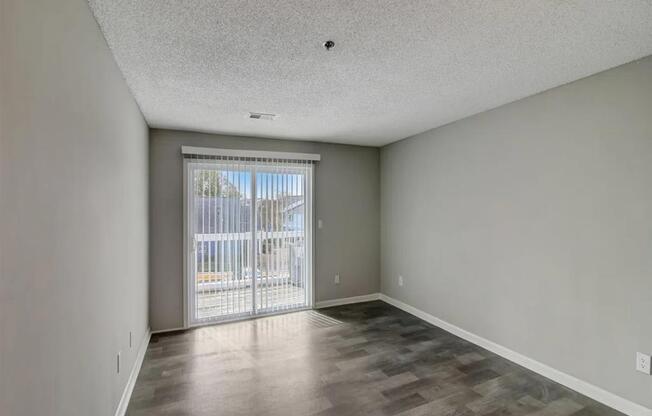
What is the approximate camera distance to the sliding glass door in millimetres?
3826

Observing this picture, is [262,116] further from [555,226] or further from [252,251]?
[555,226]

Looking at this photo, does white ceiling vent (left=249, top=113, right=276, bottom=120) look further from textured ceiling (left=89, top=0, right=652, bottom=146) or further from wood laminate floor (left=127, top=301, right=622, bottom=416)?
wood laminate floor (left=127, top=301, right=622, bottom=416)

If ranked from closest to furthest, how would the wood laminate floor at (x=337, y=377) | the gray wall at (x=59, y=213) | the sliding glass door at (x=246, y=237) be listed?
1. the gray wall at (x=59, y=213)
2. the wood laminate floor at (x=337, y=377)
3. the sliding glass door at (x=246, y=237)

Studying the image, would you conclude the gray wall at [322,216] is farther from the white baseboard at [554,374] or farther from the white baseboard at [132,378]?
the white baseboard at [554,374]

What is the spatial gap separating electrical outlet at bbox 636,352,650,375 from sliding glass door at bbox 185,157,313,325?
10.7 ft

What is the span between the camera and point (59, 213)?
1.21 meters

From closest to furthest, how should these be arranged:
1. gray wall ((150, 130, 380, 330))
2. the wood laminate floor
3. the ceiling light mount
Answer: the wood laminate floor
the ceiling light mount
gray wall ((150, 130, 380, 330))

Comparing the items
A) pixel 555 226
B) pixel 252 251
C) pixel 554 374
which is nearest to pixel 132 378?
pixel 252 251

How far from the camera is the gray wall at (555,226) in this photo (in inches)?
84.1

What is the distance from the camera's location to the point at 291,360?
2906 millimetres

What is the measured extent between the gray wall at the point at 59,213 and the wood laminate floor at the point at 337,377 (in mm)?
643

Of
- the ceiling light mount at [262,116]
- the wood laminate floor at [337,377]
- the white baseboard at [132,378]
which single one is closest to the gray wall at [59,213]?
the white baseboard at [132,378]

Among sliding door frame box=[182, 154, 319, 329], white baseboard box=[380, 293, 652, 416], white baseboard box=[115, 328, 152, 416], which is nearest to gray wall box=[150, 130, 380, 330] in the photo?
sliding door frame box=[182, 154, 319, 329]

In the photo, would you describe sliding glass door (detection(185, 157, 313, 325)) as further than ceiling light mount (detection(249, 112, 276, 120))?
Yes
